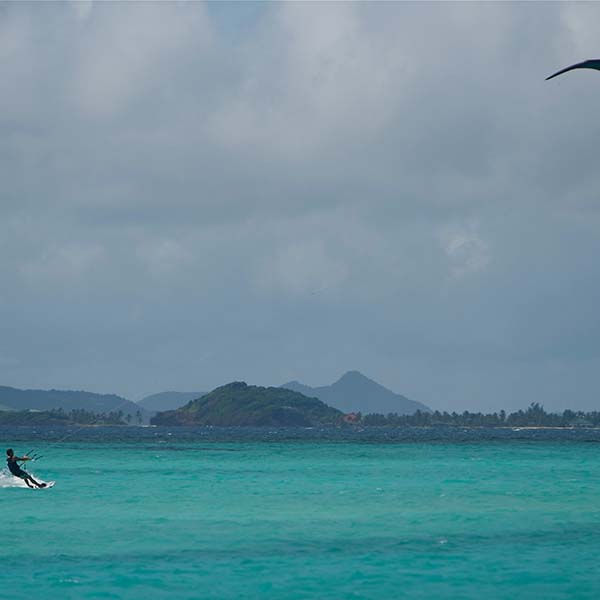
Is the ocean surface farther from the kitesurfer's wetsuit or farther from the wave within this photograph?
the kitesurfer's wetsuit

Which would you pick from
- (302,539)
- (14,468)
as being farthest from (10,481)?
(302,539)

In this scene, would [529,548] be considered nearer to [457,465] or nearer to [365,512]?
[365,512]

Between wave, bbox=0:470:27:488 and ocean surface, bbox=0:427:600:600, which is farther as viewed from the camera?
wave, bbox=0:470:27:488

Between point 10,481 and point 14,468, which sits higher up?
point 14,468

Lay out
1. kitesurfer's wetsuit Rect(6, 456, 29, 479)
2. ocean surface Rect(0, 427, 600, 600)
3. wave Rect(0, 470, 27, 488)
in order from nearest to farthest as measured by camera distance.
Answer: ocean surface Rect(0, 427, 600, 600), kitesurfer's wetsuit Rect(6, 456, 29, 479), wave Rect(0, 470, 27, 488)

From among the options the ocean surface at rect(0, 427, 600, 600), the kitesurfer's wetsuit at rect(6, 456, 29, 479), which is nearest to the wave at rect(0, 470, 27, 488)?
the ocean surface at rect(0, 427, 600, 600)

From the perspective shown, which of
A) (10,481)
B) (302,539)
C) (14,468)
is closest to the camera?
(302,539)

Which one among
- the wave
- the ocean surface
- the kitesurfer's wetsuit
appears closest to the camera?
the ocean surface

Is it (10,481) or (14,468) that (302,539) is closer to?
(14,468)

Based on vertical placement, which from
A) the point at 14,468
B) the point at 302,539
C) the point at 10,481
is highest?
the point at 14,468

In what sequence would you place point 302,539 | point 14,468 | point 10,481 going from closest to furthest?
point 302,539
point 14,468
point 10,481

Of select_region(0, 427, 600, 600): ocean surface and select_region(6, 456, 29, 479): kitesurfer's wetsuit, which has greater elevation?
select_region(6, 456, 29, 479): kitesurfer's wetsuit

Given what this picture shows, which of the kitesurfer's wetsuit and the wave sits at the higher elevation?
the kitesurfer's wetsuit

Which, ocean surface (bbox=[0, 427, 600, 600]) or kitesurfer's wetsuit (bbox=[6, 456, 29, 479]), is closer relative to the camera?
ocean surface (bbox=[0, 427, 600, 600])
